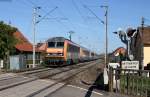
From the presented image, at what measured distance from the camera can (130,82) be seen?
2083 cm

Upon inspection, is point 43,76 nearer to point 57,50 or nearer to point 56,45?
point 57,50

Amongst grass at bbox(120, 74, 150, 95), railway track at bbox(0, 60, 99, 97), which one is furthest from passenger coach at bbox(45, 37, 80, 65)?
grass at bbox(120, 74, 150, 95)

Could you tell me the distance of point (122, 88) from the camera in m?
21.4

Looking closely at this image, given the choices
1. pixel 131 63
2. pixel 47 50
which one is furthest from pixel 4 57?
pixel 131 63

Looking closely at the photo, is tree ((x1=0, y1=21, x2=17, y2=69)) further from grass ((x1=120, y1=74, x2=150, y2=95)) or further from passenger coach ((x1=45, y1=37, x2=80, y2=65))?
grass ((x1=120, y1=74, x2=150, y2=95))

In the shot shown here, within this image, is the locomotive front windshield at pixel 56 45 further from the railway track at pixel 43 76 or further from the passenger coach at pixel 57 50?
the railway track at pixel 43 76

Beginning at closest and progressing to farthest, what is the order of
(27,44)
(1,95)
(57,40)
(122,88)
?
1. (1,95)
2. (122,88)
3. (57,40)
4. (27,44)

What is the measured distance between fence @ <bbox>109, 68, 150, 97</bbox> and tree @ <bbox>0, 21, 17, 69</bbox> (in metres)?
31.7

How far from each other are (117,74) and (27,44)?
5286 centimetres

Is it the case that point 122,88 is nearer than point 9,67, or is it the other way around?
point 122,88

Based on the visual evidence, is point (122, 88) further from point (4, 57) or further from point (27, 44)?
point (27, 44)

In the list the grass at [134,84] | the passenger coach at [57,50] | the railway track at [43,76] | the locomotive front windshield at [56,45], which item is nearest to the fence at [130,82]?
the grass at [134,84]

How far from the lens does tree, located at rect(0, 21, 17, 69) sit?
172ft

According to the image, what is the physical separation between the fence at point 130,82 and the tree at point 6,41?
3168 cm
